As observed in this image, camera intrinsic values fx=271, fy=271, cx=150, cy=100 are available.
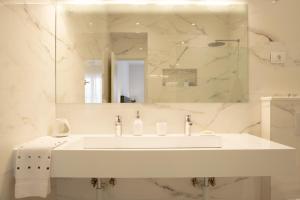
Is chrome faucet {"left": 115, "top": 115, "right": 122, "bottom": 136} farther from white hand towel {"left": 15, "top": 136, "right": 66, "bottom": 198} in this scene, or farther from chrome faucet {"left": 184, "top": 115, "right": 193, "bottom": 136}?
white hand towel {"left": 15, "top": 136, "right": 66, "bottom": 198}

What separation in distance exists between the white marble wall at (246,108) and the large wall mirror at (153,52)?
60mm

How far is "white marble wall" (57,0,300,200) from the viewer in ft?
6.34

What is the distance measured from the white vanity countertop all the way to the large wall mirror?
66cm

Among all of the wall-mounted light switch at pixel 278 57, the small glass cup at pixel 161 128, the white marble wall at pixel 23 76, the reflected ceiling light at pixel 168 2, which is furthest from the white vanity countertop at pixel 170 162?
the reflected ceiling light at pixel 168 2

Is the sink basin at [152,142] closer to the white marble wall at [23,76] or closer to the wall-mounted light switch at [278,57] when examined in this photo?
the white marble wall at [23,76]

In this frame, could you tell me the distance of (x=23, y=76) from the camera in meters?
1.52

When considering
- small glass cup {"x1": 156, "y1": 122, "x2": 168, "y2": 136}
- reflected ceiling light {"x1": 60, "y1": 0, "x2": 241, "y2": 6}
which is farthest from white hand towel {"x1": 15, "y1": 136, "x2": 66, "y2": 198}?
reflected ceiling light {"x1": 60, "y1": 0, "x2": 241, "y2": 6}

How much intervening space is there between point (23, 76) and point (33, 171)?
1.75 feet

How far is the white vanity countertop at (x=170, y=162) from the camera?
1.32 m

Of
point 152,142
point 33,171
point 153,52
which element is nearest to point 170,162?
point 152,142

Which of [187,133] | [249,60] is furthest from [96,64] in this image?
[249,60]

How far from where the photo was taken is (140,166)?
4.34 ft

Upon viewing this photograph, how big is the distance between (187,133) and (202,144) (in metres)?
0.16

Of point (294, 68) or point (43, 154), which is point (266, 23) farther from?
point (43, 154)
